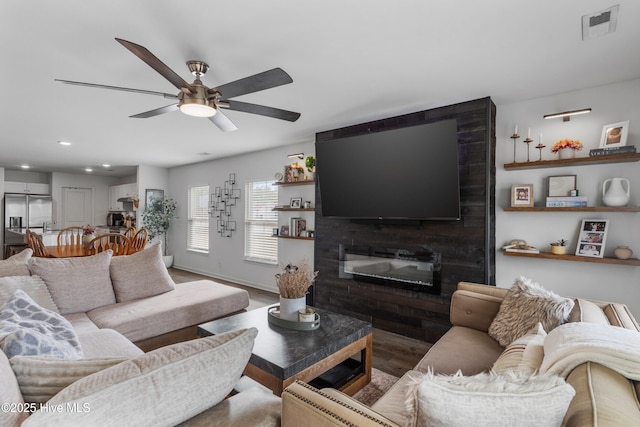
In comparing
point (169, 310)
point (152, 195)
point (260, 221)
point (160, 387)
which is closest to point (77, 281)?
point (169, 310)

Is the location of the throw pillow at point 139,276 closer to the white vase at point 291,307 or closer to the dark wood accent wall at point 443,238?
the white vase at point 291,307

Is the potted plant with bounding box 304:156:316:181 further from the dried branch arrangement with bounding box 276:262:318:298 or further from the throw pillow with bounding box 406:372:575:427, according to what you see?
the throw pillow with bounding box 406:372:575:427

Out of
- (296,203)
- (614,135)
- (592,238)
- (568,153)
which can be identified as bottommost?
(592,238)

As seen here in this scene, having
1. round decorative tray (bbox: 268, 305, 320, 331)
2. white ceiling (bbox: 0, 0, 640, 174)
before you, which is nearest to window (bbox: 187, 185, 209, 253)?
white ceiling (bbox: 0, 0, 640, 174)

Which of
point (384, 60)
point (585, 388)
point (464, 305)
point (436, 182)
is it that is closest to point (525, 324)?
point (464, 305)

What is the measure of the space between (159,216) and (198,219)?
3.04 feet

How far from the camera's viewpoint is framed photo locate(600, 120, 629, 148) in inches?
100

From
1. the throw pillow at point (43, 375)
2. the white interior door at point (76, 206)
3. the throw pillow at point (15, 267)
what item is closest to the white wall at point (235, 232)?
the throw pillow at point (15, 267)

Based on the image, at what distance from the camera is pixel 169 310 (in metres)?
2.64

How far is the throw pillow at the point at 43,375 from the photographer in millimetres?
827

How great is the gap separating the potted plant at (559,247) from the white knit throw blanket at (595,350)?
6.63 feet

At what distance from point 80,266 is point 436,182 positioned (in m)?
3.32

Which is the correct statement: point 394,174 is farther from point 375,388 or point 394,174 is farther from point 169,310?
point 169,310

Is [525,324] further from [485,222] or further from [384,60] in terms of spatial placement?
[384,60]
